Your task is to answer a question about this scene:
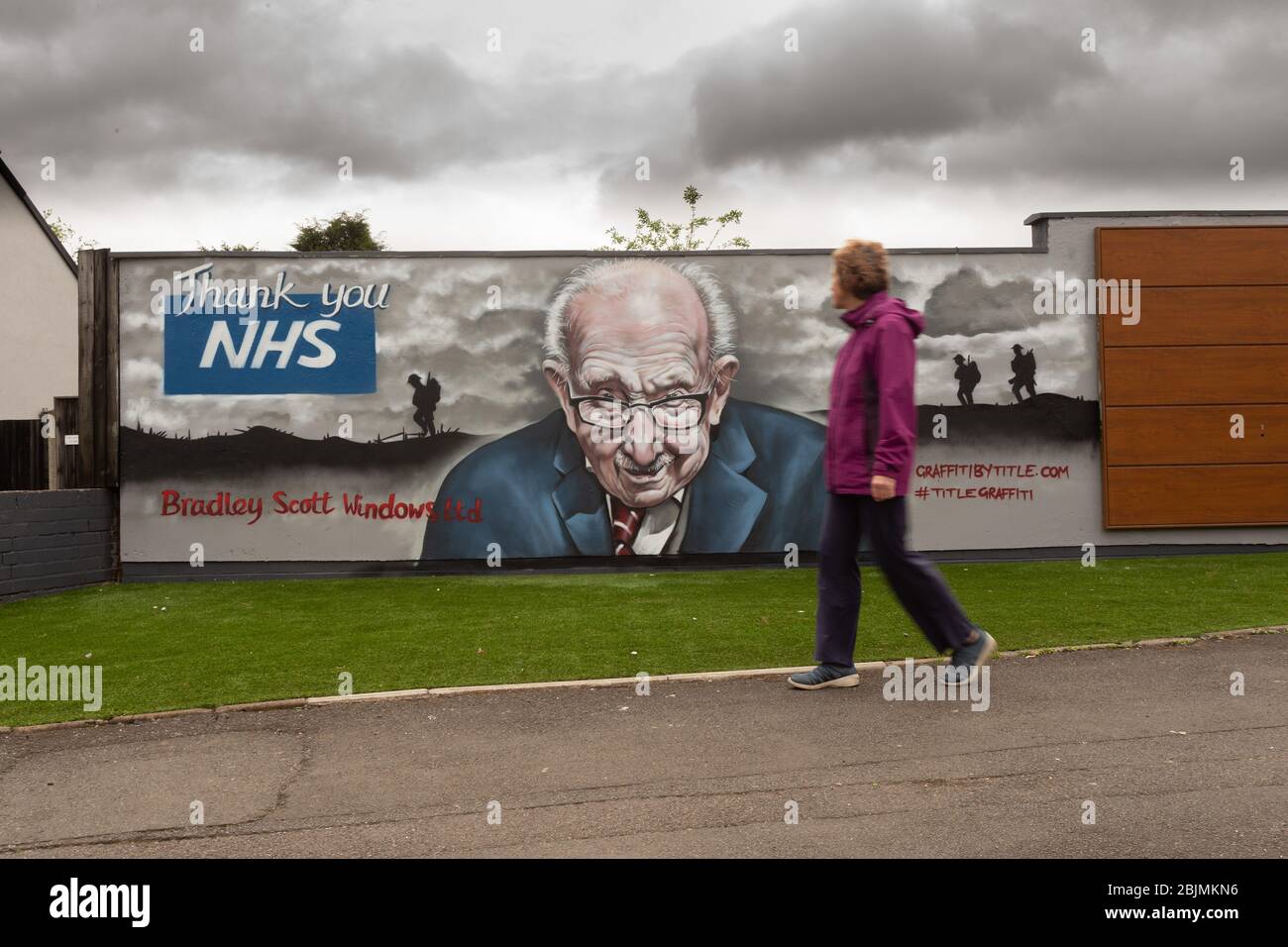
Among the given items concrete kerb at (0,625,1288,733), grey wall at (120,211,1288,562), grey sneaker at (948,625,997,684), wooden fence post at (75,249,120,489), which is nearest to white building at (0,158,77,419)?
wooden fence post at (75,249,120,489)

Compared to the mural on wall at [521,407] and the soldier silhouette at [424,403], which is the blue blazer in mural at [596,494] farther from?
the soldier silhouette at [424,403]

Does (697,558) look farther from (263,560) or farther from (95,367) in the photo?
(95,367)

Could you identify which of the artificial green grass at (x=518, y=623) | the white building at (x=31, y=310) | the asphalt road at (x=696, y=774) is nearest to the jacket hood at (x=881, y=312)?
the asphalt road at (x=696, y=774)

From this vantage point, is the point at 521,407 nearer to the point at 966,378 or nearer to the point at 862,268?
the point at 966,378

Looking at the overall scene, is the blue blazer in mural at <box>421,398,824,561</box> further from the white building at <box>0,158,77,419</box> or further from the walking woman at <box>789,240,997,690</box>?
the white building at <box>0,158,77,419</box>

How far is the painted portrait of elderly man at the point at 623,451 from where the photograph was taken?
1170 centimetres

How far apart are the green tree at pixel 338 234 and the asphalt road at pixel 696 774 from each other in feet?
176

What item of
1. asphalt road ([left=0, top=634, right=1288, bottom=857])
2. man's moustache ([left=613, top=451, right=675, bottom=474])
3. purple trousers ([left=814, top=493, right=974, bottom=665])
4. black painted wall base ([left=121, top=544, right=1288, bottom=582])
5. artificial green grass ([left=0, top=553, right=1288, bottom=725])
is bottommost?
asphalt road ([left=0, top=634, right=1288, bottom=857])

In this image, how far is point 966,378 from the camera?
473 inches

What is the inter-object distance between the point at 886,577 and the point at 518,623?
3.56 meters

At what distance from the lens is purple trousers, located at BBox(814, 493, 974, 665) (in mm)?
4938

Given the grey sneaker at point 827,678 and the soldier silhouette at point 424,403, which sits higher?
the soldier silhouette at point 424,403

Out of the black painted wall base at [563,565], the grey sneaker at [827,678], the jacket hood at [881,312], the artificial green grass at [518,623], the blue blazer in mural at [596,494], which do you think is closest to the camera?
the jacket hood at [881,312]

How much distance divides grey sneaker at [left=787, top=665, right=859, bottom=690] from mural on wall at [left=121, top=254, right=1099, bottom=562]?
6.38m
